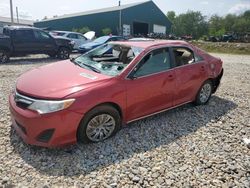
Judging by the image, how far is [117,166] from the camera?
3.60 metres

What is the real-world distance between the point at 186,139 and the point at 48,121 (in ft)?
7.69

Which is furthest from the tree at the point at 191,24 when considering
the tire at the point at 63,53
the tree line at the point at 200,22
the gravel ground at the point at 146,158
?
the gravel ground at the point at 146,158

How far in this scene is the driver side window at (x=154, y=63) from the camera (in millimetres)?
4551

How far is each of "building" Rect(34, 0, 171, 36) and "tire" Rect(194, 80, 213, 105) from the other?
31788mm

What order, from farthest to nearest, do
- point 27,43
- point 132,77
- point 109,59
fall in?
point 27,43 < point 109,59 < point 132,77

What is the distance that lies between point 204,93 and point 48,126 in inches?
153

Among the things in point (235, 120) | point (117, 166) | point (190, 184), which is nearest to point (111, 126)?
point (117, 166)

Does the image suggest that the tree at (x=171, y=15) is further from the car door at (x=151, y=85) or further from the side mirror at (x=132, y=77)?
the side mirror at (x=132, y=77)

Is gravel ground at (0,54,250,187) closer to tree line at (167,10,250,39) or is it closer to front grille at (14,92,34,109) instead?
front grille at (14,92,34,109)

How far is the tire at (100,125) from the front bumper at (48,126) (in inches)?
5.5

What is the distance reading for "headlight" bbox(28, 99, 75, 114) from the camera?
3539 millimetres

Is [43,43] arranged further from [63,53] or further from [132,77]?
[132,77]

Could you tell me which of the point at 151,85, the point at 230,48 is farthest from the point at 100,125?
the point at 230,48

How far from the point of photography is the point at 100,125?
4074mm
